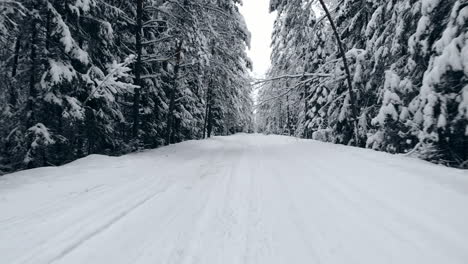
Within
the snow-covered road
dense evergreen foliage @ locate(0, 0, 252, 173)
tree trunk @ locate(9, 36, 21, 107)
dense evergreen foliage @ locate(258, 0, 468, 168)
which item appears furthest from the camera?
tree trunk @ locate(9, 36, 21, 107)

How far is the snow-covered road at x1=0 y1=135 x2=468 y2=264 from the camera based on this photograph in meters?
2.85

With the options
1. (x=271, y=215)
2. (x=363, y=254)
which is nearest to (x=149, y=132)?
(x=271, y=215)

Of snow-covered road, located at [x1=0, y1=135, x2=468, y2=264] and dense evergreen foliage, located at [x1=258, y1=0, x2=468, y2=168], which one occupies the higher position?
dense evergreen foliage, located at [x1=258, y1=0, x2=468, y2=168]

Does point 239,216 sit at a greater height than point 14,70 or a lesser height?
lesser

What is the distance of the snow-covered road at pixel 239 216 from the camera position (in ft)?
9.35

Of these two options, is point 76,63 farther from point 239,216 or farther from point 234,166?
point 239,216

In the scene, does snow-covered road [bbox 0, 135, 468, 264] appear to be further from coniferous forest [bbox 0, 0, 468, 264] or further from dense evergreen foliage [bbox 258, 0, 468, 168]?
dense evergreen foliage [bbox 258, 0, 468, 168]

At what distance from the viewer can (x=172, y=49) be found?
13445mm

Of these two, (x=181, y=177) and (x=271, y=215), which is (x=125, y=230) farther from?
(x=181, y=177)

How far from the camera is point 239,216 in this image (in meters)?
3.91

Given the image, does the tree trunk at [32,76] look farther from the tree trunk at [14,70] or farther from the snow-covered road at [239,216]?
the snow-covered road at [239,216]

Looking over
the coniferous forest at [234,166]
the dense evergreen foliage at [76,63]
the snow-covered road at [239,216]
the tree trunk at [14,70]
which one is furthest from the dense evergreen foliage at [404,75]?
the tree trunk at [14,70]

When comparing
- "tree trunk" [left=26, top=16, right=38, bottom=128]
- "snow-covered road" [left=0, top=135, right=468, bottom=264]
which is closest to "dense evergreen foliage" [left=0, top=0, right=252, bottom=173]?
"tree trunk" [left=26, top=16, right=38, bottom=128]

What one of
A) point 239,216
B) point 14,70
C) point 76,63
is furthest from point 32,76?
point 239,216
